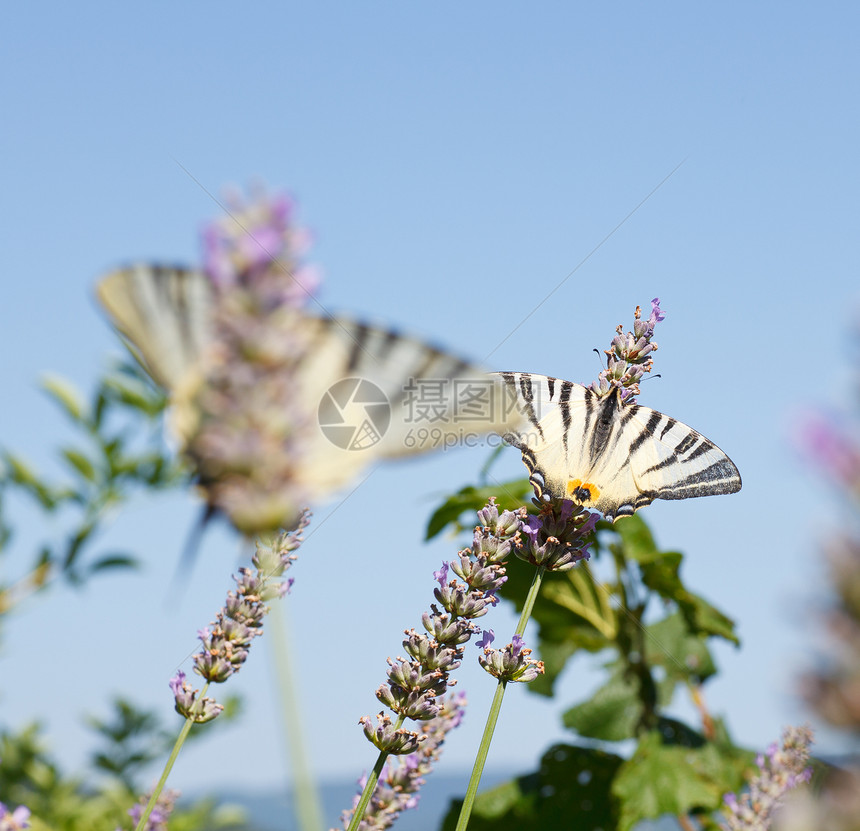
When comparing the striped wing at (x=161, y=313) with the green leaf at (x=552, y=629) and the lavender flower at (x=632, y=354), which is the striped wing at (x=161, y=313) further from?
the green leaf at (x=552, y=629)

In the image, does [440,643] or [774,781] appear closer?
[440,643]

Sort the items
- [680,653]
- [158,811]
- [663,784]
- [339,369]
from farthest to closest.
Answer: [680,653], [663,784], [158,811], [339,369]

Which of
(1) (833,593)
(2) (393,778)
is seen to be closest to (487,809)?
(2) (393,778)

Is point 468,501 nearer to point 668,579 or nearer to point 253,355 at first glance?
point 668,579

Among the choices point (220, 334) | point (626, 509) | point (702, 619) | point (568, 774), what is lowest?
point (220, 334)

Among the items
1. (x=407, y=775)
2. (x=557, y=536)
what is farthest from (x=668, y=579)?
(x=407, y=775)

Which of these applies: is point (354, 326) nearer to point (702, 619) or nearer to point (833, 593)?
point (833, 593)
